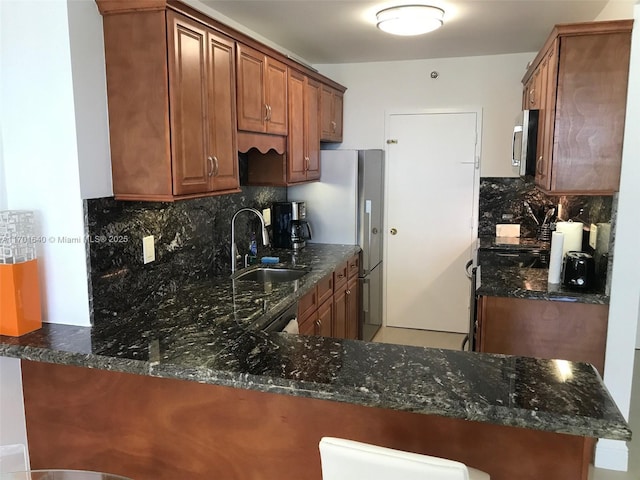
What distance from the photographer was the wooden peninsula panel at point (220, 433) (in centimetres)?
141

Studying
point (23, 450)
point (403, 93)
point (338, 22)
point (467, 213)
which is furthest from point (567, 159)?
point (23, 450)

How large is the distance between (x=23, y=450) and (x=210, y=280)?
144cm

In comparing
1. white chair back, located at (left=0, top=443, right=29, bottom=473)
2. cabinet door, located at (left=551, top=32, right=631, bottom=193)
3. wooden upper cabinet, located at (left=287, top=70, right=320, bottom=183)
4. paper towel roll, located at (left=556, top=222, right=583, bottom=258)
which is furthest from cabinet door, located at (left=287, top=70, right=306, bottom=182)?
white chair back, located at (left=0, top=443, right=29, bottom=473)

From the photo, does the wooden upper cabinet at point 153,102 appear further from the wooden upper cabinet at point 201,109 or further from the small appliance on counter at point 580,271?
the small appliance on counter at point 580,271

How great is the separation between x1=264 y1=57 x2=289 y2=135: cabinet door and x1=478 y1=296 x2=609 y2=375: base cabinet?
1669 millimetres

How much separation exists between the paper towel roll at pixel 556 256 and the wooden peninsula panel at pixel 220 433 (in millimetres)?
1596

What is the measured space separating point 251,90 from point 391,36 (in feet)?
4.74

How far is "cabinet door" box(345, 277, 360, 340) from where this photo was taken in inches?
158

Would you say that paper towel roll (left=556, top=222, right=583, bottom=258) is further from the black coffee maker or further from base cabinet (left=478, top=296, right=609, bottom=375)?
the black coffee maker

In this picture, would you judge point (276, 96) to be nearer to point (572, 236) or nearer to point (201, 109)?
point (201, 109)

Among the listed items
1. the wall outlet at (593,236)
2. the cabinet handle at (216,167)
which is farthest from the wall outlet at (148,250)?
the wall outlet at (593,236)

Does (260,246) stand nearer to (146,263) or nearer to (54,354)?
(146,263)

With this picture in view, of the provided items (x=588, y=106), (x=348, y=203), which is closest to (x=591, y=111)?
(x=588, y=106)

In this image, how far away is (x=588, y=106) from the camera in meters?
2.54
